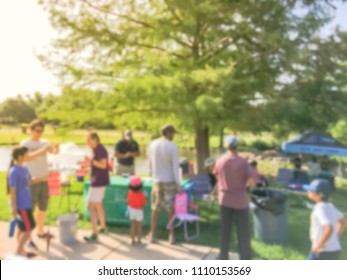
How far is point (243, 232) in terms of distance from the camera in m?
3.46

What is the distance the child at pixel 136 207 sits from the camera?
4031 mm

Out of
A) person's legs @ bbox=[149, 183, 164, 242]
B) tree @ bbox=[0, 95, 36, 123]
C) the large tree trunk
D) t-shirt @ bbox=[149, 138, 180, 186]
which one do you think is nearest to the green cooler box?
person's legs @ bbox=[149, 183, 164, 242]

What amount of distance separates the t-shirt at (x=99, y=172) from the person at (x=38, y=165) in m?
0.44

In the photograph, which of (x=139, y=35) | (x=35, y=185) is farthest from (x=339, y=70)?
(x=35, y=185)

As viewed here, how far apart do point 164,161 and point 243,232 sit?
1117mm

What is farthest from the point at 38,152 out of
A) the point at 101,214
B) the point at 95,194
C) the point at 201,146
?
the point at 201,146

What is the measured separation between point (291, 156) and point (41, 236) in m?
4.71

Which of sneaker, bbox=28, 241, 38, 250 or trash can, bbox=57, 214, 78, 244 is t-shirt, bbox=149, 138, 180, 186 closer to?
trash can, bbox=57, 214, 78, 244

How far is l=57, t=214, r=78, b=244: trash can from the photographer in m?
4.04

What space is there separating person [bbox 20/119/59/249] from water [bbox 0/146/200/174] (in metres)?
0.46

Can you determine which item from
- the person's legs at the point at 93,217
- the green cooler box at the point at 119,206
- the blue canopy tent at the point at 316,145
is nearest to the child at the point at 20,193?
the person's legs at the point at 93,217

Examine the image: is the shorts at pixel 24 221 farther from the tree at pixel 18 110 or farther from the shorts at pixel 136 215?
the tree at pixel 18 110

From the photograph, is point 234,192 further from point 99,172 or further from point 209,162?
point 209,162

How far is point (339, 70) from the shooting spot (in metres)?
6.27
